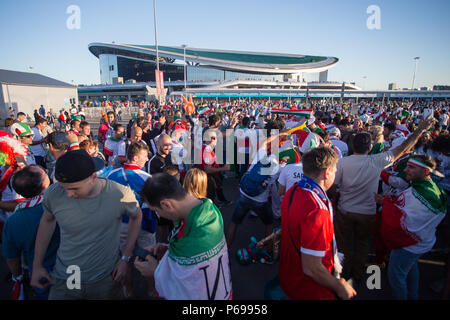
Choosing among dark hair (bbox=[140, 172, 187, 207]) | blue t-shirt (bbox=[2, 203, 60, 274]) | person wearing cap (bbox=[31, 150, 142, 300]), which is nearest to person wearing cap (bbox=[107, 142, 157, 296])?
Result: person wearing cap (bbox=[31, 150, 142, 300])

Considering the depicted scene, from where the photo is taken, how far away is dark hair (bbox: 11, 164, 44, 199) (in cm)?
190

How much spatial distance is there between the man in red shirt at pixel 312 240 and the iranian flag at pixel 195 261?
1.82 ft

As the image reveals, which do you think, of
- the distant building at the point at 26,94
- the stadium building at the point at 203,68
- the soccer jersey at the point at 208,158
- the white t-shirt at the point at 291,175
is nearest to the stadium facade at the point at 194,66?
the stadium building at the point at 203,68

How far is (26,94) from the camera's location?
22.2 m

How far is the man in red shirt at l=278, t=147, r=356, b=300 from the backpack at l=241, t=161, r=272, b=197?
4.42 ft

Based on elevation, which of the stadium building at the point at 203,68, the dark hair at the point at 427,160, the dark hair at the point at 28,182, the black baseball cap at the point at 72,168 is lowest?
the dark hair at the point at 28,182

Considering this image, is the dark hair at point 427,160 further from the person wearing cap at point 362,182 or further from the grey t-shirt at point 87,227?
the grey t-shirt at point 87,227

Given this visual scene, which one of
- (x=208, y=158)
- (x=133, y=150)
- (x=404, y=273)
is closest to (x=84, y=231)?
(x=133, y=150)

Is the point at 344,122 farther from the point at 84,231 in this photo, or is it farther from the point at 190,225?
the point at 84,231

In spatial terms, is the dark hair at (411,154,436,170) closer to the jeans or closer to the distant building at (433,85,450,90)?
the jeans

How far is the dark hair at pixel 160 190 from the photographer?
1482 mm

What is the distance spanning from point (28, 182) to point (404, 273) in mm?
3739

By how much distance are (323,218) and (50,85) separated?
3187cm

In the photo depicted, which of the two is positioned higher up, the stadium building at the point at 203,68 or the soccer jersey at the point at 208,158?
the stadium building at the point at 203,68
